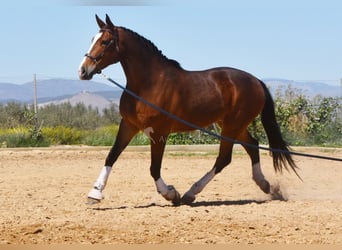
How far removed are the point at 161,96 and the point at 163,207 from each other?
138cm

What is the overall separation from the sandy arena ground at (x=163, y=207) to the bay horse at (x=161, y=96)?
1.80 ft

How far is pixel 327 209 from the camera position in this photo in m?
8.12

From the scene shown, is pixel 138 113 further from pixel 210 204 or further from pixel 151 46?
pixel 210 204

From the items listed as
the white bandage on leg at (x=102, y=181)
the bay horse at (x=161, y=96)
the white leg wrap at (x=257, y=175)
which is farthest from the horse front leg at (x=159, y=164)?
the white leg wrap at (x=257, y=175)

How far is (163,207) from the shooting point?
834 centimetres

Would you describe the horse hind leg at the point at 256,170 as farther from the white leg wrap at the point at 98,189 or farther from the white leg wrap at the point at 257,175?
the white leg wrap at the point at 98,189

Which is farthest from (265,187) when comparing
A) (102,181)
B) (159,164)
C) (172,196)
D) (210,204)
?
(102,181)

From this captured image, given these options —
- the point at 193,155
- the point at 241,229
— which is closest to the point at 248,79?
the point at 241,229

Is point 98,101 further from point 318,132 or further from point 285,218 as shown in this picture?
point 285,218

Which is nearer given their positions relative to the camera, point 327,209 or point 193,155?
point 327,209

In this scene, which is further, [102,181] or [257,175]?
[257,175]

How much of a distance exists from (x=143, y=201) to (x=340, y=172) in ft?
16.9

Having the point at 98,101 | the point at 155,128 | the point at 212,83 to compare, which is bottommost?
the point at 98,101

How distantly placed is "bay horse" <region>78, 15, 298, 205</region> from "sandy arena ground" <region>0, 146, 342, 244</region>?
1.80ft
